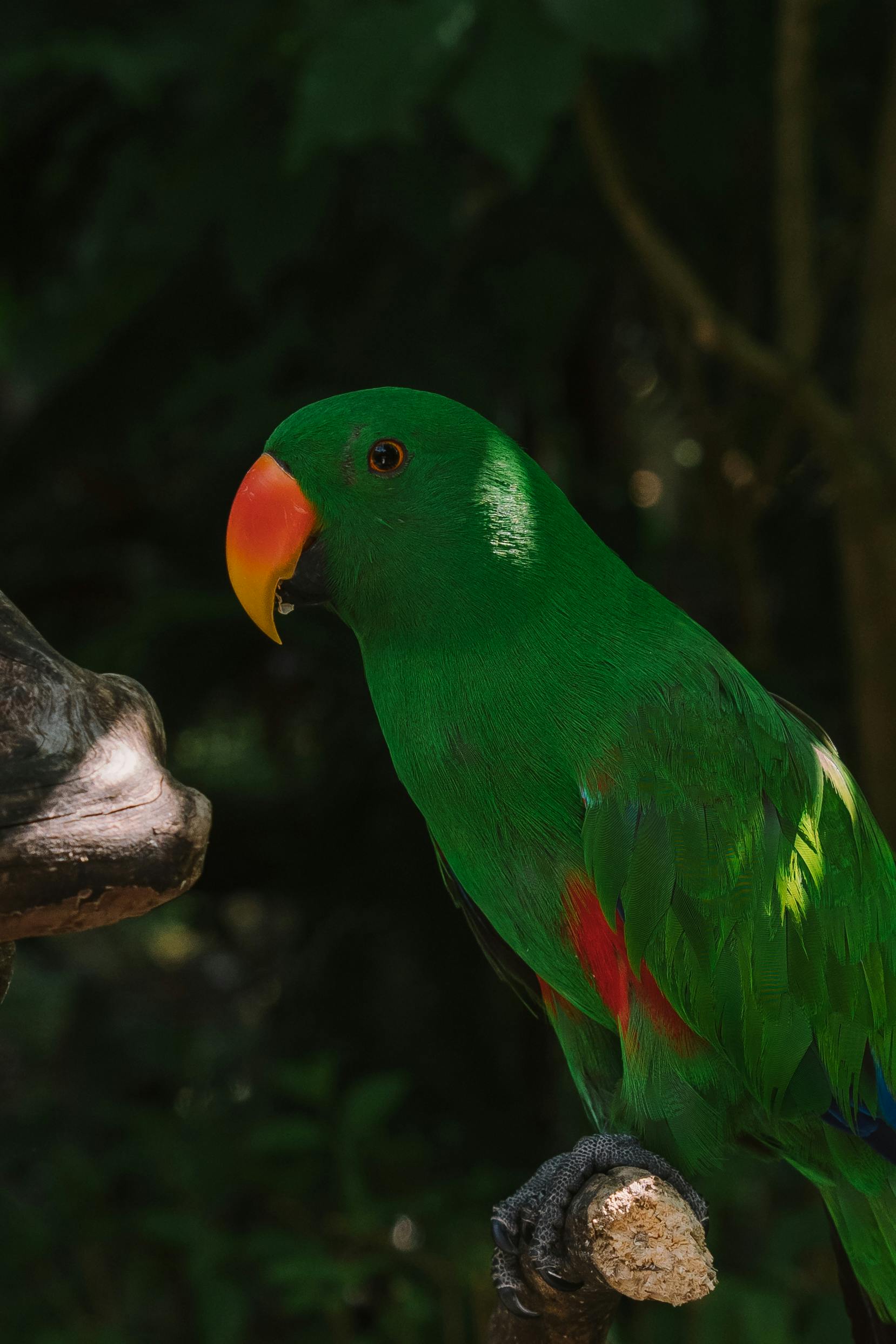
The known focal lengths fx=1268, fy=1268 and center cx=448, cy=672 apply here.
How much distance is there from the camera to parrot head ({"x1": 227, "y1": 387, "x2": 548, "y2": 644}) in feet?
5.62

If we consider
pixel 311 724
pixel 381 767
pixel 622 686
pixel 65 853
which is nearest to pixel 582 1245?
pixel 622 686

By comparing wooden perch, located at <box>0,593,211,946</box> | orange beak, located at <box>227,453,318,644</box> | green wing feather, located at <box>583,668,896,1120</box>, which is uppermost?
orange beak, located at <box>227,453,318,644</box>

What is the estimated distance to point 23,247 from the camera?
3.71 metres

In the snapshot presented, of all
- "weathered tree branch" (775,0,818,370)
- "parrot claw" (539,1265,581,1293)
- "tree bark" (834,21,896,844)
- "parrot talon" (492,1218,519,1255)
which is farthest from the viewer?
"tree bark" (834,21,896,844)

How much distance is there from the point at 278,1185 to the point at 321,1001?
24.2 inches

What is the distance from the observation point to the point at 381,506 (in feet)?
5.65

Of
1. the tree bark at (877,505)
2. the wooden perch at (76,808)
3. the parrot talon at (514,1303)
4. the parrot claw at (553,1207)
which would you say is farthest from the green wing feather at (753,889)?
the tree bark at (877,505)

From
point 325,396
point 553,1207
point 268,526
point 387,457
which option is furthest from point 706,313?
point 553,1207

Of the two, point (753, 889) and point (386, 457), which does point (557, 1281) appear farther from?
point (386, 457)

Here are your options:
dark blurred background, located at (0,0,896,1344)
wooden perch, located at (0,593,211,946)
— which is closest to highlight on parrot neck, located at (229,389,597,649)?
wooden perch, located at (0,593,211,946)

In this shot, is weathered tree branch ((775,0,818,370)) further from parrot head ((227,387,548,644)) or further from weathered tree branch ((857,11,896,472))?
parrot head ((227,387,548,644))

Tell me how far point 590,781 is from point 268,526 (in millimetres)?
555

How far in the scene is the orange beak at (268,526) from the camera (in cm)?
172

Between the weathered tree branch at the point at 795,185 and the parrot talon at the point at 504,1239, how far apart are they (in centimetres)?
231
